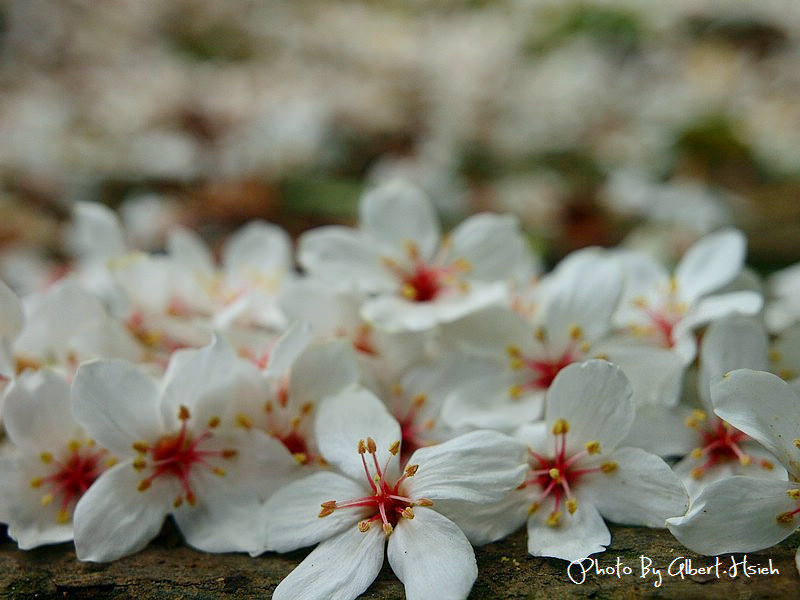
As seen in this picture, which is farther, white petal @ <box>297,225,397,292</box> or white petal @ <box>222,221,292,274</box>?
white petal @ <box>222,221,292,274</box>

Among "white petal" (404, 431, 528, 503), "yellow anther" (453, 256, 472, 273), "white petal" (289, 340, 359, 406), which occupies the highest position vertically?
"yellow anther" (453, 256, 472, 273)

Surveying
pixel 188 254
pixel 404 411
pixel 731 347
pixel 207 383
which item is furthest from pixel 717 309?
pixel 188 254

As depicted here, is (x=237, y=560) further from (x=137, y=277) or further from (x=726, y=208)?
(x=726, y=208)

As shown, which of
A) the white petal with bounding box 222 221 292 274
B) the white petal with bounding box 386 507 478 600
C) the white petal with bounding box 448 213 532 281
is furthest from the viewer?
the white petal with bounding box 222 221 292 274

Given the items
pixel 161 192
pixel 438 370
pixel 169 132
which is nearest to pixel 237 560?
pixel 438 370

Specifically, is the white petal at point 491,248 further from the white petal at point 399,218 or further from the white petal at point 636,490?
the white petal at point 636,490

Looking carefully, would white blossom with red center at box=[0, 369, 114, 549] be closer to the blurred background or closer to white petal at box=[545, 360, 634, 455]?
white petal at box=[545, 360, 634, 455]

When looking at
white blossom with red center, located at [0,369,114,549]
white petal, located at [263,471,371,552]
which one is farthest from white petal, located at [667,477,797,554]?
white blossom with red center, located at [0,369,114,549]

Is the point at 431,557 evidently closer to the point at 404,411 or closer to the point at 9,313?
the point at 404,411
